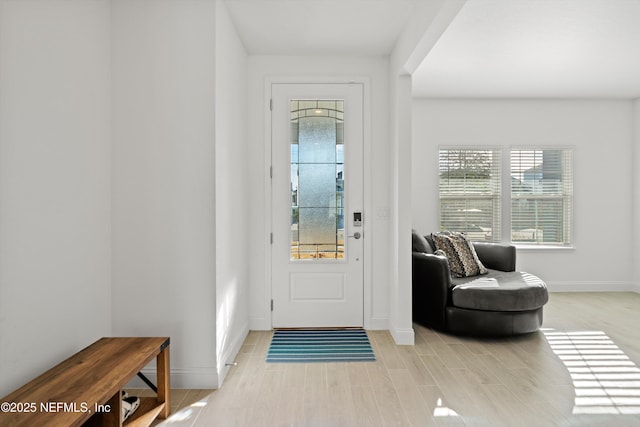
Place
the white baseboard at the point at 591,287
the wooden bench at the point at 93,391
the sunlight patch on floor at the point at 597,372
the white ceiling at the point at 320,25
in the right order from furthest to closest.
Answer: the white baseboard at the point at 591,287
the white ceiling at the point at 320,25
the sunlight patch on floor at the point at 597,372
the wooden bench at the point at 93,391

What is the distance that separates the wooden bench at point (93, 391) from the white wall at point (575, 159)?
12.5ft

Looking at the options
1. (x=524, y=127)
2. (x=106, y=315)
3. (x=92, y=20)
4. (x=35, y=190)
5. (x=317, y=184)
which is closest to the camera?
(x=35, y=190)

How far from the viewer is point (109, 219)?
2525 mm

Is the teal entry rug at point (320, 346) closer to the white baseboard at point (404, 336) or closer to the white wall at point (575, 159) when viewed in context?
the white baseboard at point (404, 336)

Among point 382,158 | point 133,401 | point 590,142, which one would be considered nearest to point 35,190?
point 133,401

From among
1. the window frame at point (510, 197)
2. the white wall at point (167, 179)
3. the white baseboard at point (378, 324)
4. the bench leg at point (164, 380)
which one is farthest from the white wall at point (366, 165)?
the window frame at point (510, 197)

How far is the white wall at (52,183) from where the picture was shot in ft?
5.65

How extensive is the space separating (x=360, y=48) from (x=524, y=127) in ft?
9.60

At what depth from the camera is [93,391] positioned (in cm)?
160

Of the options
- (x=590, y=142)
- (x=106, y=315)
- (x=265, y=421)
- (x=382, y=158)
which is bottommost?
(x=265, y=421)

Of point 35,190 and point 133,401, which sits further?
point 133,401

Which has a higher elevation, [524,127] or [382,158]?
[524,127]

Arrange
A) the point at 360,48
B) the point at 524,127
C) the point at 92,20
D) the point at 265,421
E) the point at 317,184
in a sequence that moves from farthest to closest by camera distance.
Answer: the point at 524,127 → the point at 317,184 → the point at 360,48 → the point at 92,20 → the point at 265,421

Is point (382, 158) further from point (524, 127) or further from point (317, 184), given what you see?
point (524, 127)
